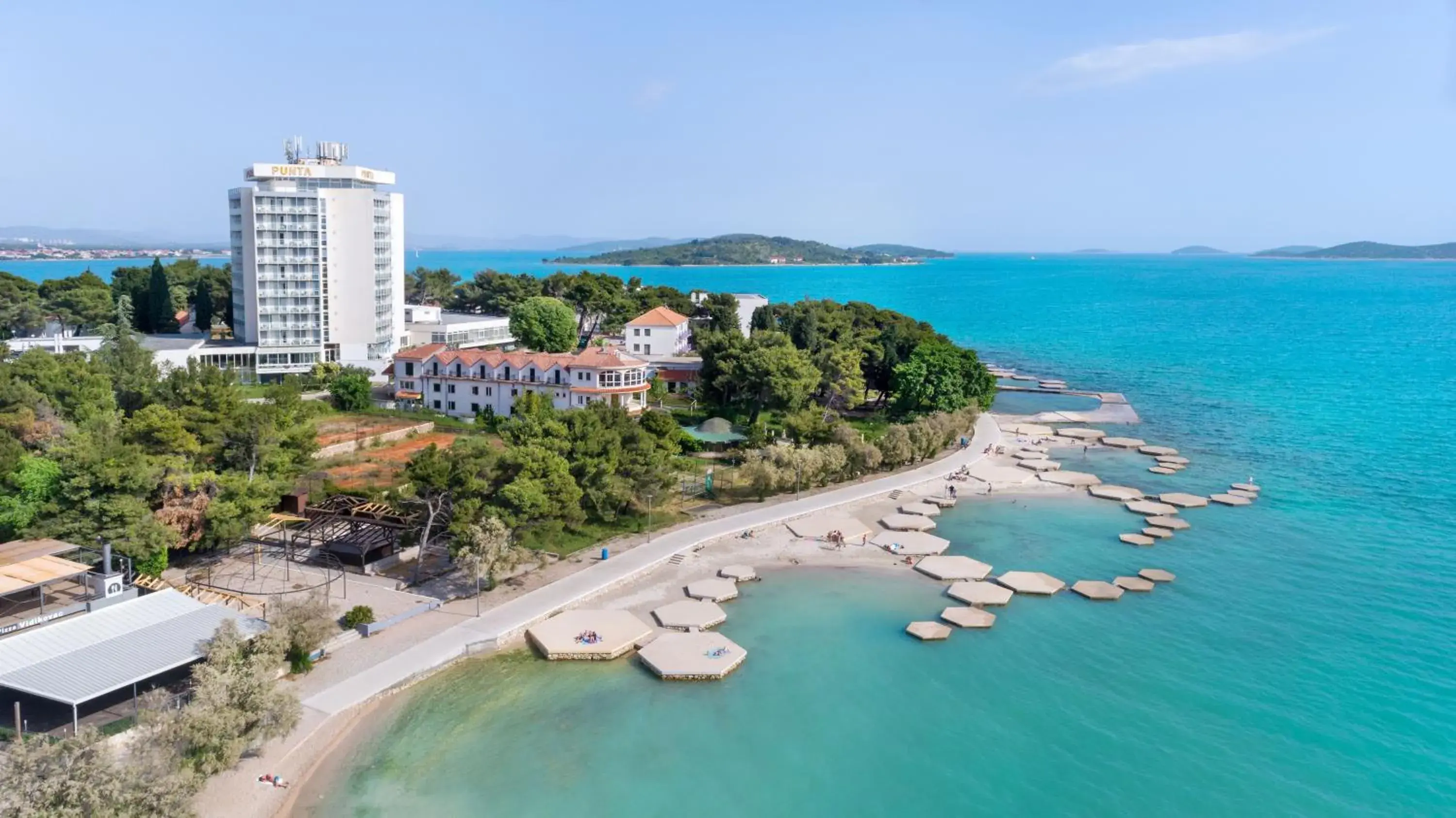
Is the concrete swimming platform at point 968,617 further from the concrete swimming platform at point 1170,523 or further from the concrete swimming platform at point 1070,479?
the concrete swimming platform at point 1070,479

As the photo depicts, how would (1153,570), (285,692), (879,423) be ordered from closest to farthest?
(285,692), (1153,570), (879,423)

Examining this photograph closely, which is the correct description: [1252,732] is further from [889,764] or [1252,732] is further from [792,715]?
[792,715]

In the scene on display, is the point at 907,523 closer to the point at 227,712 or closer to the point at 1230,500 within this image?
the point at 1230,500

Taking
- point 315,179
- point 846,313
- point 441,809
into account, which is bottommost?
point 441,809

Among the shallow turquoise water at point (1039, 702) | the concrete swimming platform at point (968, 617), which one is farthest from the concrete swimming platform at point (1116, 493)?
the concrete swimming platform at point (968, 617)

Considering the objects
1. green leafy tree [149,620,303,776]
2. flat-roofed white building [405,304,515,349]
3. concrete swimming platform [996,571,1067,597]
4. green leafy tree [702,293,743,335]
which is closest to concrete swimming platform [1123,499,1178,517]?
concrete swimming platform [996,571,1067,597]

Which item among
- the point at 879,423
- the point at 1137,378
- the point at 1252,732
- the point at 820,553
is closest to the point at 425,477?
the point at 820,553
